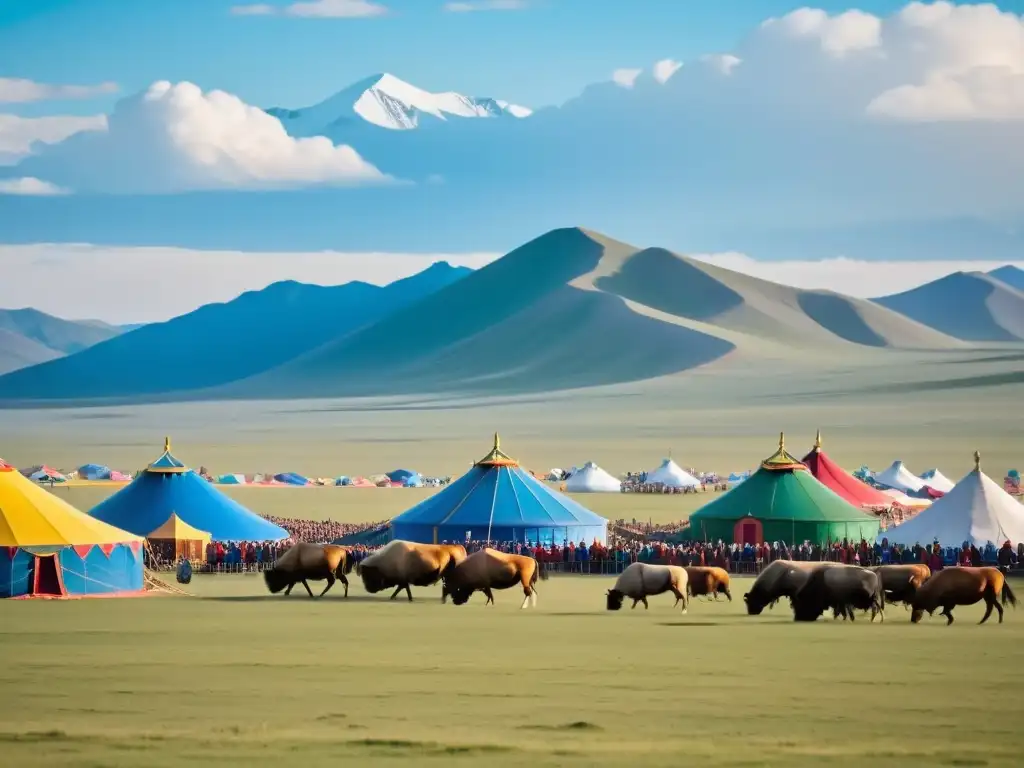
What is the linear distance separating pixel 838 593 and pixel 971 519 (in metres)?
15.0

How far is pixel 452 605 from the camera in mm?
36062

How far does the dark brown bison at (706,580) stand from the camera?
36.8 metres

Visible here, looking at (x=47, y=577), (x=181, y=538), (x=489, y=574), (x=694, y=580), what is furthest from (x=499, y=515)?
(x=47, y=577)

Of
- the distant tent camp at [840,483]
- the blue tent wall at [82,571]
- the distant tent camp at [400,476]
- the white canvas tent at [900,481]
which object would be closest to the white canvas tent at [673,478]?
the white canvas tent at [900,481]

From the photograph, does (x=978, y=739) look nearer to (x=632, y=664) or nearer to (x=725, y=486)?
(x=632, y=664)

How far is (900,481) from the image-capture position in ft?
260

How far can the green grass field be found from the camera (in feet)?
60.7

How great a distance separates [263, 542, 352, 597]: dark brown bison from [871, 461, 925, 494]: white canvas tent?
4379 cm

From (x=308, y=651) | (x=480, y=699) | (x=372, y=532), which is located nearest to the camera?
(x=480, y=699)

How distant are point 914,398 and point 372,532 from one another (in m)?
118

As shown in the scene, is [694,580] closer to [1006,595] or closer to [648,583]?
[648,583]

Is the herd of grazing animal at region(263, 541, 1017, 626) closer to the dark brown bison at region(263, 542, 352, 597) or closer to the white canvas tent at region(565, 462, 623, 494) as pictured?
the dark brown bison at region(263, 542, 352, 597)

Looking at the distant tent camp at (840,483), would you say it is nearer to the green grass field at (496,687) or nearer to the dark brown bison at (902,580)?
the green grass field at (496,687)

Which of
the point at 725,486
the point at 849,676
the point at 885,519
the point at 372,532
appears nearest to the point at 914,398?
the point at 725,486
